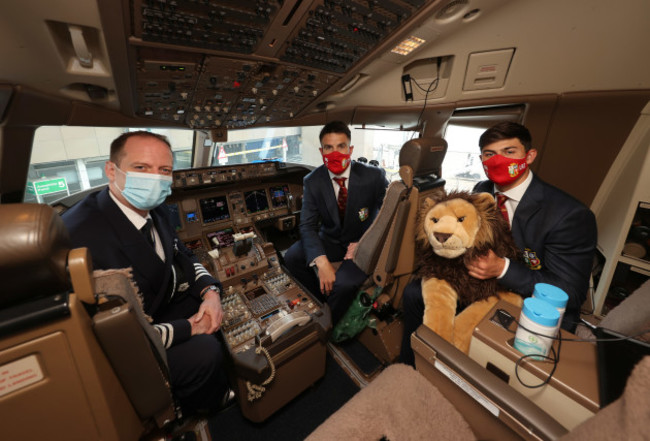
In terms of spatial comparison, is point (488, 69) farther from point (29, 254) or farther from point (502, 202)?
point (29, 254)

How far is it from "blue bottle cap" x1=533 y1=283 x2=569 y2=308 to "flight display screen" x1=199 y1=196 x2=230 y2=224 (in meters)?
2.57

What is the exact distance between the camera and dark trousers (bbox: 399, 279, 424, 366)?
168cm

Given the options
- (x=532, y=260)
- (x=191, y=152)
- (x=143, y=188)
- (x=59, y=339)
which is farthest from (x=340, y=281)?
(x=191, y=152)

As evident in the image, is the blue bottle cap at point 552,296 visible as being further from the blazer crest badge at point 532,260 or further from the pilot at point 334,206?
the pilot at point 334,206

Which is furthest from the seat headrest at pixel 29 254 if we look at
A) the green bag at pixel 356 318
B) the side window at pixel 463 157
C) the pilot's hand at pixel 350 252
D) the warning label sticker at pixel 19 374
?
the side window at pixel 463 157

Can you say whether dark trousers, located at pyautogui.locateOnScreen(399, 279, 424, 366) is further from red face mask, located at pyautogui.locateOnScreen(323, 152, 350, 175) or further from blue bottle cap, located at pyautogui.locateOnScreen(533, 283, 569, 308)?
red face mask, located at pyautogui.locateOnScreen(323, 152, 350, 175)

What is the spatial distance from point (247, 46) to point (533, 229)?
203cm

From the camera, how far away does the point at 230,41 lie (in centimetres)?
149

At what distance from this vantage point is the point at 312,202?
Answer: 2.38 meters

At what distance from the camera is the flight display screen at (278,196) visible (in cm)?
301

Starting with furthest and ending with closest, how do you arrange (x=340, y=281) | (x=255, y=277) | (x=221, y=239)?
(x=221, y=239), (x=255, y=277), (x=340, y=281)

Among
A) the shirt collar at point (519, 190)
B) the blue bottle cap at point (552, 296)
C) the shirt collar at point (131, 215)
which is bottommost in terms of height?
the blue bottle cap at point (552, 296)

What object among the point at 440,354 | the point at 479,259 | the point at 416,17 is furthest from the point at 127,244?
the point at 416,17

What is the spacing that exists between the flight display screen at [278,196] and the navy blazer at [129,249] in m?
1.44
